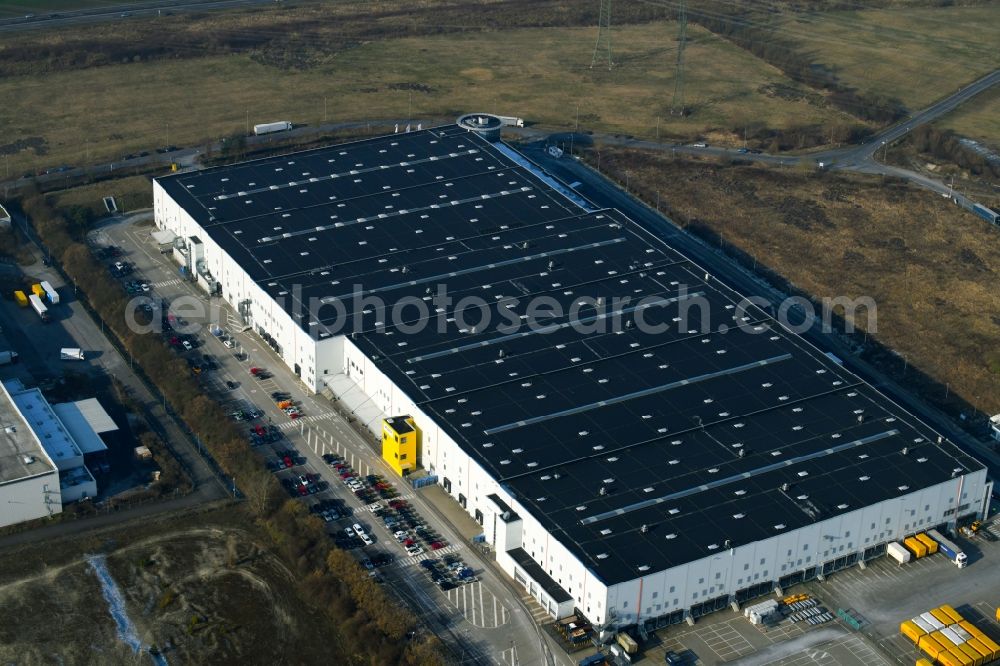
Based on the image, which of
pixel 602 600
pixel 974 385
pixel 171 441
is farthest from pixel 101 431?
pixel 974 385

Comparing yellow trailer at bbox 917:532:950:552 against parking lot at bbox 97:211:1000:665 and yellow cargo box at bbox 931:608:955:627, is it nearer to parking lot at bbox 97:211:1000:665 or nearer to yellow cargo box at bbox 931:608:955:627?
parking lot at bbox 97:211:1000:665

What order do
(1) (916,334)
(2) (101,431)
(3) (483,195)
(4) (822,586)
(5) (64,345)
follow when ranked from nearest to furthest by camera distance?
(4) (822,586) < (2) (101,431) < (5) (64,345) < (1) (916,334) < (3) (483,195)

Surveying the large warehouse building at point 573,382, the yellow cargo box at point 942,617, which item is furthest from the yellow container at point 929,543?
the yellow cargo box at point 942,617

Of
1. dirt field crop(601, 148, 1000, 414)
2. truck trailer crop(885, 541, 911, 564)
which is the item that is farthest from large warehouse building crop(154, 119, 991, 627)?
dirt field crop(601, 148, 1000, 414)

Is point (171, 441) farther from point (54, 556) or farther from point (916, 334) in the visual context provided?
point (916, 334)

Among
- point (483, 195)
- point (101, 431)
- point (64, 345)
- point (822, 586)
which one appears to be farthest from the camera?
point (483, 195)

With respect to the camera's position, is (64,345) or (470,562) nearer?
(470,562)

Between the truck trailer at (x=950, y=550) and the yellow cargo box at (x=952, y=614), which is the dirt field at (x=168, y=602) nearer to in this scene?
the yellow cargo box at (x=952, y=614)
